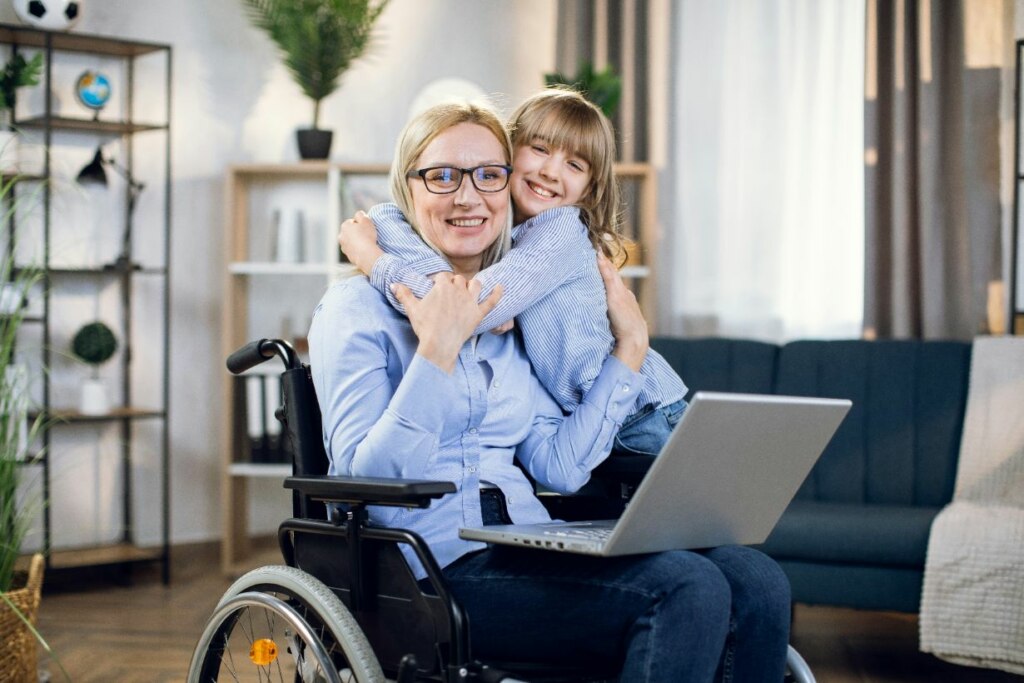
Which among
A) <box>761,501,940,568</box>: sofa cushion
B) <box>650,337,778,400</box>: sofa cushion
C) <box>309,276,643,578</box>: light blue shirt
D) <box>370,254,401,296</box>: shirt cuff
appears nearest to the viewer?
<box>309,276,643,578</box>: light blue shirt

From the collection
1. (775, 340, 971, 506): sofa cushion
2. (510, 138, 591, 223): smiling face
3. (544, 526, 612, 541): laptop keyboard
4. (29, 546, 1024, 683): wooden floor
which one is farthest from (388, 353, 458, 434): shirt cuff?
(775, 340, 971, 506): sofa cushion

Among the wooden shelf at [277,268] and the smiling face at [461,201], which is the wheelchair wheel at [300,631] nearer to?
the smiling face at [461,201]

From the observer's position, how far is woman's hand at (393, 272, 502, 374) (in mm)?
1594

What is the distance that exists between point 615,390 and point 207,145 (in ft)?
9.98

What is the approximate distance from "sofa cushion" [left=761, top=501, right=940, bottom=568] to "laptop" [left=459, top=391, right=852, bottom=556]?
1526 mm

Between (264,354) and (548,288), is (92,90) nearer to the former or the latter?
(264,354)

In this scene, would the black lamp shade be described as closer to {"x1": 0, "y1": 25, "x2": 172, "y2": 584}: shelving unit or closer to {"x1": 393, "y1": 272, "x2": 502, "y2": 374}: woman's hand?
{"x1": 0, "y1": 25, "x2": 172, "y2": 584}: shelving unit

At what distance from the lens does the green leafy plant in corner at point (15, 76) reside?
3.78 metres

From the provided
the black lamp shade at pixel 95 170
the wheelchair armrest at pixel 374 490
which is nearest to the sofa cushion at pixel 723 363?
the black lamp shade at pixel 95 170

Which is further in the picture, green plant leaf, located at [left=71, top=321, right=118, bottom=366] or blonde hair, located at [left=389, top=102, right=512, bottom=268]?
green plant leaf, located at [left=71, top=321, right=118, bottom=366]

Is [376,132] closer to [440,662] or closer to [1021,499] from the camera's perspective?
[1021,499]

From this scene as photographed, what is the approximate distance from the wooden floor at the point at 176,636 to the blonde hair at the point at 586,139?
1440 mm

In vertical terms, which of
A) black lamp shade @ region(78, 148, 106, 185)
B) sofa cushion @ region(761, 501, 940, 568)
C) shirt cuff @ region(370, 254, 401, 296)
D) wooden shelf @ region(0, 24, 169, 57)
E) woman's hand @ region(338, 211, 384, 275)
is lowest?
sofa cushion @ region(761, 501, 940, 568)

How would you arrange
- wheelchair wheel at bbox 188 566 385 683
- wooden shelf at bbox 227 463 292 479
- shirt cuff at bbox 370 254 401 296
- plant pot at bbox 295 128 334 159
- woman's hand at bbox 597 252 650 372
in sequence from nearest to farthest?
wheelchair wheel at bbox 188 566 385 683
shirt cuff at bbox 370 254 401 296
woman's hand at bbox 597 252 650 372
wooden shelf at bbox 227 463 292 479
plant pot at bbox 295 128 334 159
